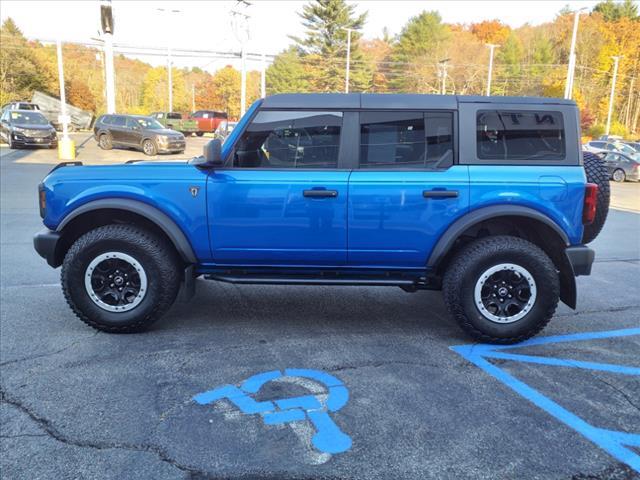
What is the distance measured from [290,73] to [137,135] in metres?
43.5

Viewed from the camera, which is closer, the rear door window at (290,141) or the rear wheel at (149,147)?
the rear door window at (290,141)

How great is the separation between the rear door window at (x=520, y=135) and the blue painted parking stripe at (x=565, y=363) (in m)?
1.52

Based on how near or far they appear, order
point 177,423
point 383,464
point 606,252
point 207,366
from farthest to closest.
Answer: point 606,252
point 207,366
point 177,423
point 383,464

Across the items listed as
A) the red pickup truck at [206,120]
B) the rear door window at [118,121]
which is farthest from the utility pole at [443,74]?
the rear door window at [118,121]

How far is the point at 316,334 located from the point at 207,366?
1012 millimetres

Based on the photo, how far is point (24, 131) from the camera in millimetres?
23703

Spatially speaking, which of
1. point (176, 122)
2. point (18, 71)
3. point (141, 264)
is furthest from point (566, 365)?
point (18, 71)

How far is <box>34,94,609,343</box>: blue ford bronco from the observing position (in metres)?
4.05

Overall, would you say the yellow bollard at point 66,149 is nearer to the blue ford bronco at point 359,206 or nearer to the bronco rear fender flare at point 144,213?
the blue ford bronco at point 359,206

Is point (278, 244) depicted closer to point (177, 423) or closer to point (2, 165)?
point (177, 423)

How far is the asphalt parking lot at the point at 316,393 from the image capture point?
263cm

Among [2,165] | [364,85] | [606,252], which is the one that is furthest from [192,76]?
[606,252]

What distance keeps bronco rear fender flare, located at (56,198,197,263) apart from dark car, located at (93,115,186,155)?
19672 mm

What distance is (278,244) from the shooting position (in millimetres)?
4168
